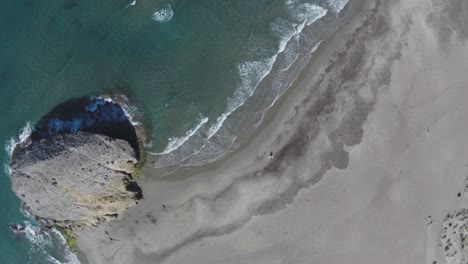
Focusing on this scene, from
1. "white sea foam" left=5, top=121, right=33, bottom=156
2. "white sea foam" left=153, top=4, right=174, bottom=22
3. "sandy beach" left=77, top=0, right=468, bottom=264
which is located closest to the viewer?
"sandy beach" left=77, top=0, right=468, bottom=264

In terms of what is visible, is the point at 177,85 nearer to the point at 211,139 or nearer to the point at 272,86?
the point at 211,139

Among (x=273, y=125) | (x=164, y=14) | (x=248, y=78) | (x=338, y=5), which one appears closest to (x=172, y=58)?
(x=164, y=14)

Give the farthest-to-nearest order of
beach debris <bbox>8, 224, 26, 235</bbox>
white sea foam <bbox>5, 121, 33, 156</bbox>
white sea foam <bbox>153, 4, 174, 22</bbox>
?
beach debris <bbox>8, 224, 26, 235</bbox>, white sea foam <bbox>5, 121, 33, 156</bbox>, white sea foam <bbox>153, 4, 174, 22</bbox>

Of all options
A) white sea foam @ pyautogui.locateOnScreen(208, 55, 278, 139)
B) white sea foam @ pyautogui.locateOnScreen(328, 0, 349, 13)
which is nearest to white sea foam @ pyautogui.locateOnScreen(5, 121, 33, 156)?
white sea foam @ pyautogui.locateOnScreen(208, 55, 278, 139)

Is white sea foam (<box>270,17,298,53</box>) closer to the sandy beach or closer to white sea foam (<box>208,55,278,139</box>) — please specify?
white sea foam (<box>208,55,278,139</box>)

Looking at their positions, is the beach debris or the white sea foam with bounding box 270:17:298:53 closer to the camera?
the white sea foam with bounding box 270:17:298:53

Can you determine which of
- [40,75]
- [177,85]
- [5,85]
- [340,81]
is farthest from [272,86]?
[5,85]

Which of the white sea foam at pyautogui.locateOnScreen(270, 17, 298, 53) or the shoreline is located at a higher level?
the white sea foam at pyautogui.locateOnScreen(270, 17, 298, 53)
